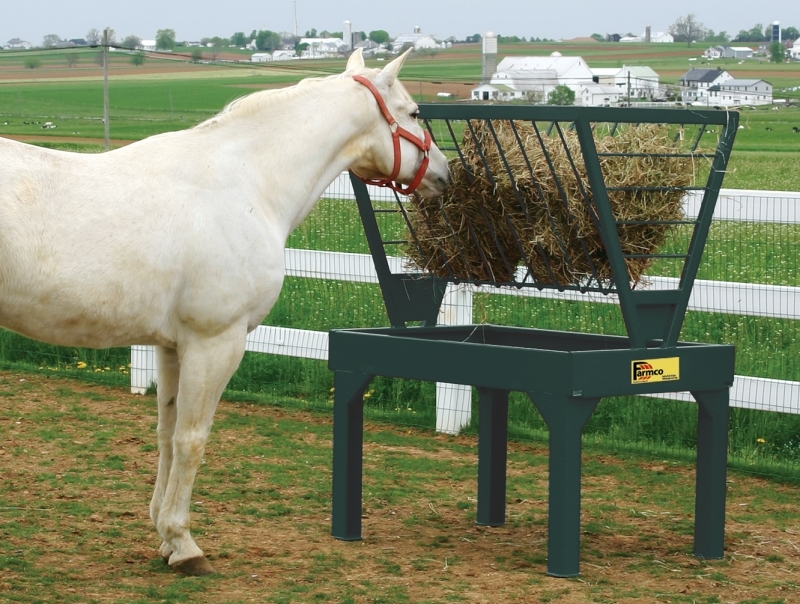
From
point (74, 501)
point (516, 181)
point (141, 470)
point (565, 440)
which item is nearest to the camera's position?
point (565, 440)

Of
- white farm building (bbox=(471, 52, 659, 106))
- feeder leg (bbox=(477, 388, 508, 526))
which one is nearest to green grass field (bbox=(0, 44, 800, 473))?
feeder leg (bbox=(477, 388, 508, 526))

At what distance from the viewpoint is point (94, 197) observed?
14.0 feet

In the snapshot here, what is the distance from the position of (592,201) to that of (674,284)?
6.80 ft

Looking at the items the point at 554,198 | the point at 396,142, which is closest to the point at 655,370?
the point at 554,198

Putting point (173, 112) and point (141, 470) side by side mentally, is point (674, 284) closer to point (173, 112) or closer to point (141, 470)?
point (141, 470)

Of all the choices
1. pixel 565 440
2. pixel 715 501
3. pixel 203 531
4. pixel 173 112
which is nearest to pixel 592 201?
pixel 565 440

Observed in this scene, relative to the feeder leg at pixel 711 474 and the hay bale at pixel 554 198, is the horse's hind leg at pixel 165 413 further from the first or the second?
the feeder leg at pixel 711 474

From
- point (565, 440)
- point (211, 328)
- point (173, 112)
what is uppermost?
point (173, 112)

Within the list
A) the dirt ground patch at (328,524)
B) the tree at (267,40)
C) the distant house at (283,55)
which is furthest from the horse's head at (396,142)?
the tree at (267,40)

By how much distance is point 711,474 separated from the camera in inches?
197

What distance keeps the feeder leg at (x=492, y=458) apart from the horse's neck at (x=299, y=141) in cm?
139

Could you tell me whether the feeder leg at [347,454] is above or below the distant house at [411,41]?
below

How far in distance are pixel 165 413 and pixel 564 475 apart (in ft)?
5.63

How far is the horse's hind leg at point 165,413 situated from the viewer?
16.0 ft
